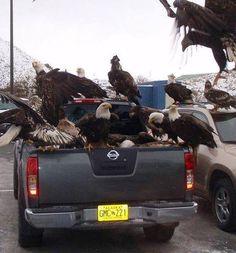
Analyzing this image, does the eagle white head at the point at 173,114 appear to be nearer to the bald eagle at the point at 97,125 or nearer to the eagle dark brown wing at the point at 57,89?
the bald eagle at the point at 97,125

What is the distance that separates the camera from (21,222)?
586 centimetres

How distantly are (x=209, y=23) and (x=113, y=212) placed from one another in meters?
2.58

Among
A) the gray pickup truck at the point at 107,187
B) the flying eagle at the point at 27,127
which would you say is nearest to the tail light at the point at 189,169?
the gray pickup truck at the point at 107,187

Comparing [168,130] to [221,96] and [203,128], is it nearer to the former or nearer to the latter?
[203,128]

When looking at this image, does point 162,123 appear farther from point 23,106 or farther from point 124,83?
point 124,83

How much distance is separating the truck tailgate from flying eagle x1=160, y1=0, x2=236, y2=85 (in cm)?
214

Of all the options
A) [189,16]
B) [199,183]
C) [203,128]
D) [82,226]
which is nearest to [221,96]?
[199,183]

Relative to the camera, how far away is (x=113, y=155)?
216 inches

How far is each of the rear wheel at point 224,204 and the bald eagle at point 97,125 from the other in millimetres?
1987

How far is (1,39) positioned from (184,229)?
63167mm

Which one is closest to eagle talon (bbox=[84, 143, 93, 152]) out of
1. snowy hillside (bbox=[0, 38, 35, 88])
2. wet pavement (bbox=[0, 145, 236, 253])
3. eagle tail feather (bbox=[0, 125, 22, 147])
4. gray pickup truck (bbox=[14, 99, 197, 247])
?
gray pickup truck (bbox=[14, 99, 197, 247])

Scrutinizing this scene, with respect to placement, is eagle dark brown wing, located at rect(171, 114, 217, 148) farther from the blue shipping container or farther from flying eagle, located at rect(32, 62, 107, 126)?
the blue shipping container

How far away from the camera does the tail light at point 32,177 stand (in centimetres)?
534

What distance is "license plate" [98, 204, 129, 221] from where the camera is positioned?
5.41 metres
